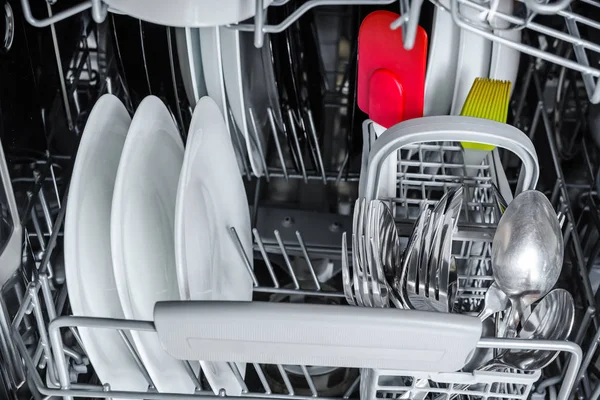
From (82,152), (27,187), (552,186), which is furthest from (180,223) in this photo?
(552,186)

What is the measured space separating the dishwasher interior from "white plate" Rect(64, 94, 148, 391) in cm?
1

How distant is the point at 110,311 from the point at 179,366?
89 millimetres

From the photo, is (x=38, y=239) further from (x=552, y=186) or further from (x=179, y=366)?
(x=552, y=186)

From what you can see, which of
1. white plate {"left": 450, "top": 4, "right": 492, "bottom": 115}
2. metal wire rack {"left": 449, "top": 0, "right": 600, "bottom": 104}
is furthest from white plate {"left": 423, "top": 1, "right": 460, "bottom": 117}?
metal wire rack {"left": 449, "top": 0, "right": 600, "bottom": 104}

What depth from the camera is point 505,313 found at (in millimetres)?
634

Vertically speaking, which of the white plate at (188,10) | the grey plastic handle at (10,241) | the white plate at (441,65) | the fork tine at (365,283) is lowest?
the fork tine at (365,283)

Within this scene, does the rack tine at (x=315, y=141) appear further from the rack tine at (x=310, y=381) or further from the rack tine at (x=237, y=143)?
the rack tine at (x=310, y=381)

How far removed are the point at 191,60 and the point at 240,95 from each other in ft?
0.23

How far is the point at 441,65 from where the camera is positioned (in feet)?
2.60

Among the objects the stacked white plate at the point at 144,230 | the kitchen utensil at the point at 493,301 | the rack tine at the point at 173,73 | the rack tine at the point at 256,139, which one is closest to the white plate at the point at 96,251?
the stacked white plate at the point at 144,230

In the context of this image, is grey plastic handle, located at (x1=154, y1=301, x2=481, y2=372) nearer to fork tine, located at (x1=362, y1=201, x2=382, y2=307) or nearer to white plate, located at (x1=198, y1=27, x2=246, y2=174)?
fork tine, located at (x1=362, y1=201, x2=382, y2=307)

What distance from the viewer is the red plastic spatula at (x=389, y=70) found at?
2.34 feet

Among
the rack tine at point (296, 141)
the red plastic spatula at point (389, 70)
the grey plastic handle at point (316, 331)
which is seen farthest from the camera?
the rack tine at point (296, 141)

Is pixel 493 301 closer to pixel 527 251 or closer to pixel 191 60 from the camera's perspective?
pixel 527 251
